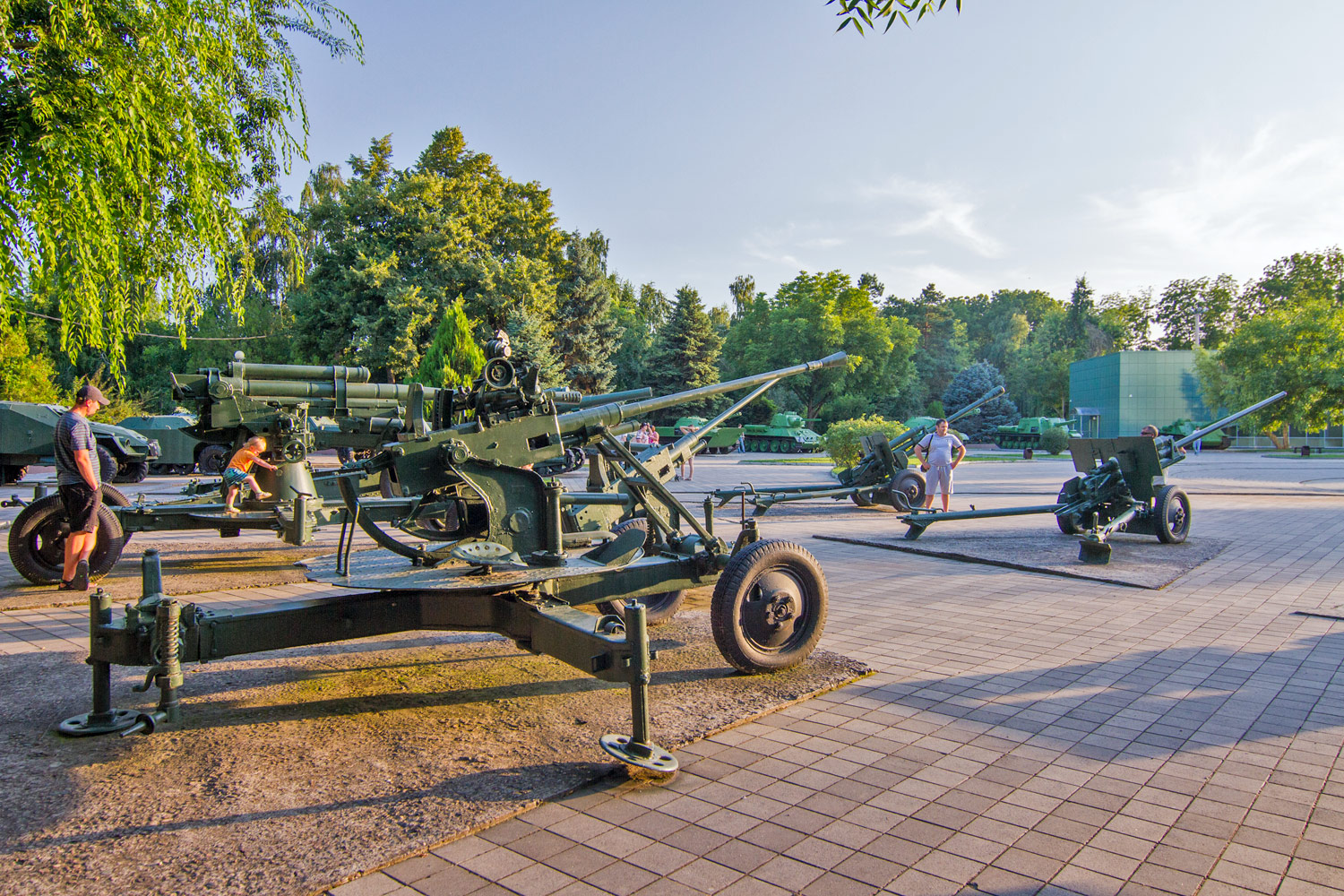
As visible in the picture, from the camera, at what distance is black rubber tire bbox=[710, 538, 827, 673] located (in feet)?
15.5

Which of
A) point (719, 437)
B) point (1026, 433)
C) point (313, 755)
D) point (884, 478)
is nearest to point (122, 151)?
point (313, 755)

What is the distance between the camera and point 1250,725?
4211mm

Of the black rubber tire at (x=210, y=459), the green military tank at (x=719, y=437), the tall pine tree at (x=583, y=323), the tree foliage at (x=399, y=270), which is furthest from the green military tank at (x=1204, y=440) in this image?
the black rubber tire at (x=210, y=459)

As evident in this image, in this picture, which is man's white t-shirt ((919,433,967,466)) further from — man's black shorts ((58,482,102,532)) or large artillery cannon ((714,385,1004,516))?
man's black shorts ((58,482,102,532))

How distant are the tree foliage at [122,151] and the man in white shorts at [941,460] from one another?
30.2ft

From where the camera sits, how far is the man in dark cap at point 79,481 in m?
6.69

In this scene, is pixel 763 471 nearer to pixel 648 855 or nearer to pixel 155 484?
pixel 155 484

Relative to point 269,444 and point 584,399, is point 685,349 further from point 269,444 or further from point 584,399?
point 584,399

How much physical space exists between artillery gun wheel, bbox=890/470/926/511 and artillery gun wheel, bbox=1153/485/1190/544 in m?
4.14

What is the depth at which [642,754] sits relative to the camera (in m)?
3.59

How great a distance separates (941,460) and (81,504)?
10.5 metres

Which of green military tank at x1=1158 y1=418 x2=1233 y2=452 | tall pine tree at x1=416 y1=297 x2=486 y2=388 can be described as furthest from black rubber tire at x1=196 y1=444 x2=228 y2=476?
green military tank at x1=1158 y1=418 x2=1233 y2=452

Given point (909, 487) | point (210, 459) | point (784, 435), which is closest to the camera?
point (909, 487)

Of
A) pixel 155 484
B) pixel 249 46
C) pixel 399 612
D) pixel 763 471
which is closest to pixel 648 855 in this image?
pixel 399 612
